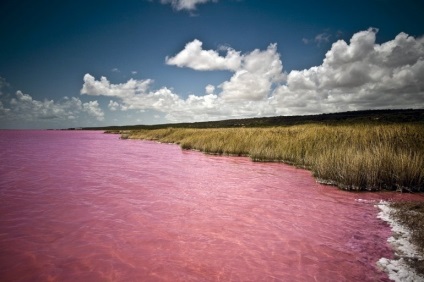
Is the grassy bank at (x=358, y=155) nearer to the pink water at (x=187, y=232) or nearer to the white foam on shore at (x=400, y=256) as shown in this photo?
the pink water at (x=187, y=232)

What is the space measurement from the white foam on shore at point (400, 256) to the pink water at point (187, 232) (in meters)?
0.13

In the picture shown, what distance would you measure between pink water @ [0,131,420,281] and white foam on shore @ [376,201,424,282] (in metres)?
0.13

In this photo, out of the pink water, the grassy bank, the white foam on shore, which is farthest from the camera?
the grassy bank

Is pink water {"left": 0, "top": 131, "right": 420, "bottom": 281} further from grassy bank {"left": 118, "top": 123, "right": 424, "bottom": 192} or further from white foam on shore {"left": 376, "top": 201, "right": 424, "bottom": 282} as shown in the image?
grassy bank {"left": 118, "top": 123, "right": 424, "bottom": 192}

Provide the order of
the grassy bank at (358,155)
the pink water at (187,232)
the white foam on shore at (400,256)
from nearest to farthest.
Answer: the white foam on shore at (400,256)
the pink water at (187,232)
the grassy bank at (358,155)

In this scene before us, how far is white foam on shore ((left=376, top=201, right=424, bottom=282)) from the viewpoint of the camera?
132 inches

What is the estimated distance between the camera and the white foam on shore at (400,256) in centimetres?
335

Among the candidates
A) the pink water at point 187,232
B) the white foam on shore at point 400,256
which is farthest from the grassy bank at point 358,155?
the white foam on shore at point 400,256

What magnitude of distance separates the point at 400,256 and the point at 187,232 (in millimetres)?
3246

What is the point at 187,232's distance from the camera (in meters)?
4.84

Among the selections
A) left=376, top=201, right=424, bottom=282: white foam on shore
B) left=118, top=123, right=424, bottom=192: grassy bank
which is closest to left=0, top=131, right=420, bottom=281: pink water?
left=376, top=201, right=424, bottom=282: white foam on shore

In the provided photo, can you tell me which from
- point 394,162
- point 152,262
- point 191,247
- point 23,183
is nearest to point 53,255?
point 152,262

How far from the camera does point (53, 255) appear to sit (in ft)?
12.7

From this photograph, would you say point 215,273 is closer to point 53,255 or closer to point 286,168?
point 53,255
